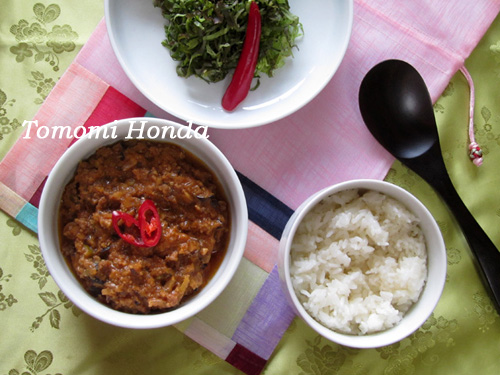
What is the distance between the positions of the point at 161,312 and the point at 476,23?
2.08 m

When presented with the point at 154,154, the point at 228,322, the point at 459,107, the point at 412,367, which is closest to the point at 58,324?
the point at 228,322

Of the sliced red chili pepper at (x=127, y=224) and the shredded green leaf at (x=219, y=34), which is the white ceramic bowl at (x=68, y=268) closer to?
the sliced red chili pepper at (x=127, y=224)

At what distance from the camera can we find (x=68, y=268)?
6.94 feet

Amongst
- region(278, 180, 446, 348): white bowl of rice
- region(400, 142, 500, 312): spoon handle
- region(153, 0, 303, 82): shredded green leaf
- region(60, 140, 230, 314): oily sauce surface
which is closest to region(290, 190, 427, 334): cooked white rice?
region(278, 180, 446, 348): white bowl of rice

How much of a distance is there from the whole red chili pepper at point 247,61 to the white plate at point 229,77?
8 cm

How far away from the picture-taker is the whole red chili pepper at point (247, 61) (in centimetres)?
227

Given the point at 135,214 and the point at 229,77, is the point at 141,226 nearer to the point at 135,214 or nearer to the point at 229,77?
the point at 135,214

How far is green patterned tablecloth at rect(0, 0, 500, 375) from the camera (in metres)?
2.42

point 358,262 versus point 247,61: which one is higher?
point 247,61

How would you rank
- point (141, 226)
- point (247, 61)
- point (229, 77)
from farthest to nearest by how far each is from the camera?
point (229, 77)
point (247, 61)
point (141, 226)

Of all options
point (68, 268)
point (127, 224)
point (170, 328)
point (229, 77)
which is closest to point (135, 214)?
point (127, 224)

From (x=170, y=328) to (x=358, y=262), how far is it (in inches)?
38.0

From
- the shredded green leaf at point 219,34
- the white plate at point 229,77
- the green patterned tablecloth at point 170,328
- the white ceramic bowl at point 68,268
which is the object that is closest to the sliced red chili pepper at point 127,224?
the white ceramic bowl at point 68,268

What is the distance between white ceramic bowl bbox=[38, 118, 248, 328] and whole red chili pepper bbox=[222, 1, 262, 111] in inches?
13.3
